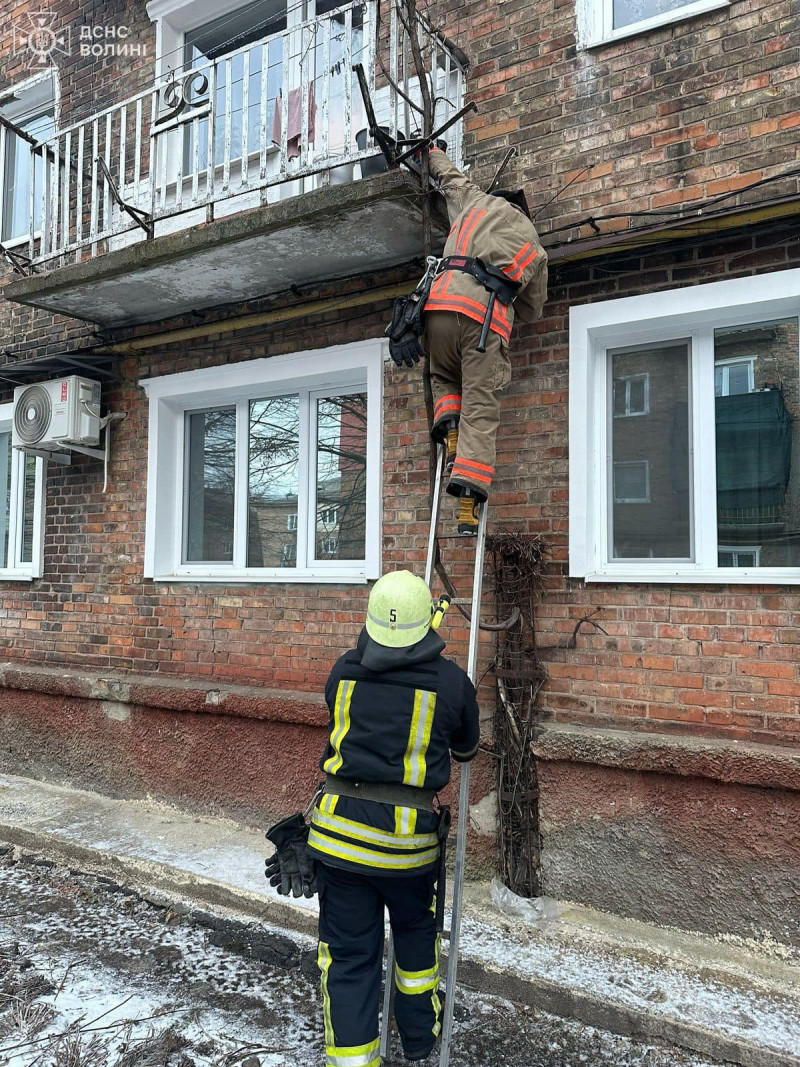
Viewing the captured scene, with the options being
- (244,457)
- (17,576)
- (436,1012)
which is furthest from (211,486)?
(436,1012)

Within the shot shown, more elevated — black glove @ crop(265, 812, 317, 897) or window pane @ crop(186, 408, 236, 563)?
window pane @ crop(186, 408, 236, 563)

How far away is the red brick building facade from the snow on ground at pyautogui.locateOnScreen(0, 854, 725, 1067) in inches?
37.4

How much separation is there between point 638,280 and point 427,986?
10.9 ft

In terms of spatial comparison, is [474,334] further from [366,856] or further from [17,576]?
[17,576]

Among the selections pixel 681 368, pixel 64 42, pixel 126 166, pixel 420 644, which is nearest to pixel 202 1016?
pixel 420 644

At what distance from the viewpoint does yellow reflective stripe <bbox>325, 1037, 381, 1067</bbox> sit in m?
2.60

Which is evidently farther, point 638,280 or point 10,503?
point 10,503

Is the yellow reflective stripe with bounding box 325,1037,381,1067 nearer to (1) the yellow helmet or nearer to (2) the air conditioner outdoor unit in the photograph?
(1) the yellow helmet

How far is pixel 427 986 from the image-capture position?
276 centimetres

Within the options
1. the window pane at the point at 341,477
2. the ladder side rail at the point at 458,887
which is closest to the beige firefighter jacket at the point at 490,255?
the ladder side rail at the point at 458,887

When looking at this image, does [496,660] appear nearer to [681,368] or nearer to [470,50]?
[681,368]

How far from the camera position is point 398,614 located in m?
2.66

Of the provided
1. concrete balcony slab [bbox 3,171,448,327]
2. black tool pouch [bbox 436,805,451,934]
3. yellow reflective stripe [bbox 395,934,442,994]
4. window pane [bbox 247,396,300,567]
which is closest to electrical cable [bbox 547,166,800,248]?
concrete balcony slab [bbox 3,171,448,327]

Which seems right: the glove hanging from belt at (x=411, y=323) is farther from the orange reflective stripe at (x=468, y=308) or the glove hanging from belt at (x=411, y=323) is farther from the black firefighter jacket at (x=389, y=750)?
the black firefighter jacket at (x=389, y=750)
